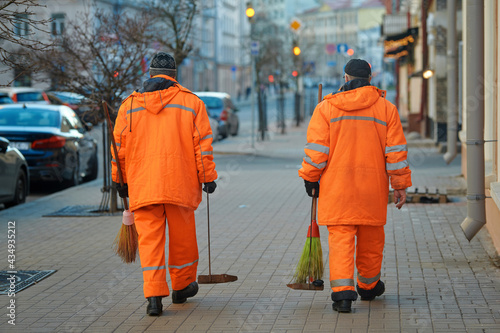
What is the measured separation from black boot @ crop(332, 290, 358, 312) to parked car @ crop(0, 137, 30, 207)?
22.5 ft

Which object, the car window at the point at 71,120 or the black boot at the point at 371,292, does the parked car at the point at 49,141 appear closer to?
the car window at the point at 71,120

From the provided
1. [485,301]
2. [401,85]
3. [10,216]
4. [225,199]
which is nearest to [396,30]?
[401,85]

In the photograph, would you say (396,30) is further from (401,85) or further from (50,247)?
(50,247)

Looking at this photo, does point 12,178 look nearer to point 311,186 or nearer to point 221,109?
point 311,186

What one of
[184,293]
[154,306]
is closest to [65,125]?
[184,293]

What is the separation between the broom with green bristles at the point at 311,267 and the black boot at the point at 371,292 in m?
0.30

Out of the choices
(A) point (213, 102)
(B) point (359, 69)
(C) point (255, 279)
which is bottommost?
(C) point (255, 279)

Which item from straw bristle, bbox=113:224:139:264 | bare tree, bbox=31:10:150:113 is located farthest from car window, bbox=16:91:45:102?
straw bristle, bbox=113:224:139:264

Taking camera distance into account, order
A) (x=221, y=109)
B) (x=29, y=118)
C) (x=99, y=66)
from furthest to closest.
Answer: (x=221, y=109), (x=29, y=118), (x=99, y=66)

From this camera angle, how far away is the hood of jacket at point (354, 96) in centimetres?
624

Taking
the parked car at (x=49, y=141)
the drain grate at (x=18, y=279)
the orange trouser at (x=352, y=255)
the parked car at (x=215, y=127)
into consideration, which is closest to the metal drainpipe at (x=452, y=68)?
A: the parked car at (x=49, y=141)

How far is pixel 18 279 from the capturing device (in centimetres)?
766

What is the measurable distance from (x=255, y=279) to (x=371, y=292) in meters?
1.27

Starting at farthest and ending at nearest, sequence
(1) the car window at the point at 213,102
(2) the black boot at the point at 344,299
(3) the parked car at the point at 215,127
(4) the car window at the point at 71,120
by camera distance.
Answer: (1) the car window at the point at 213,102
(3) the parked car at the point at 215,127
(4) the car window at the point at 71,120
(2) the black boot at the point at 344,299
